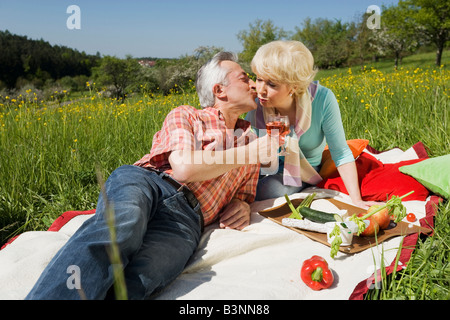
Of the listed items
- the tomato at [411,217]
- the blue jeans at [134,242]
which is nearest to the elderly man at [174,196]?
the blue jeans at [134,242]

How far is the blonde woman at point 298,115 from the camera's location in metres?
3.00

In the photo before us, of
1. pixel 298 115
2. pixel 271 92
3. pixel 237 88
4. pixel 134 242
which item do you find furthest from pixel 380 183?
pixel 134 242

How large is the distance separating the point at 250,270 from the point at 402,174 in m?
2.04

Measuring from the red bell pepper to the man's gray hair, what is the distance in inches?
55.2

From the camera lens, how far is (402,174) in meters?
3.64

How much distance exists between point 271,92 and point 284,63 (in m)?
0.27

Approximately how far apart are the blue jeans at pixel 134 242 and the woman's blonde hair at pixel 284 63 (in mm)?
1198

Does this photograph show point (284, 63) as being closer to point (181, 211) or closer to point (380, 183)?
point (181, 211)

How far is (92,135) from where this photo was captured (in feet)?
14.5
